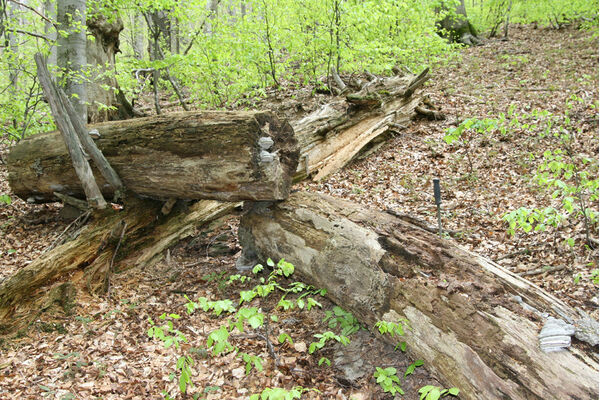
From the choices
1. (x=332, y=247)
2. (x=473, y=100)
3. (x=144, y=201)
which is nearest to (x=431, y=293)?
(x=332, y=247)

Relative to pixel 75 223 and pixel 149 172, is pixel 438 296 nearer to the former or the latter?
pixel 149 172

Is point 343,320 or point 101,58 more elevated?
point 101,58

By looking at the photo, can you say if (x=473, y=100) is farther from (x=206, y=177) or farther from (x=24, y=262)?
(x=24, y=262)

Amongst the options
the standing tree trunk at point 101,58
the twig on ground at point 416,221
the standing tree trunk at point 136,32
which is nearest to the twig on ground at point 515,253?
the twig on ground at point 416,221

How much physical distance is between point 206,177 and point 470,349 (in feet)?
12.0

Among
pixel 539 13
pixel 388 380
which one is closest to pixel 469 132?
pixel 388 380

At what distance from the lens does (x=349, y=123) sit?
838 centimetres

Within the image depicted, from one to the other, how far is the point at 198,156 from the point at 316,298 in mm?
2433

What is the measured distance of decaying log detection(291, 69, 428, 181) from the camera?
25.5ft

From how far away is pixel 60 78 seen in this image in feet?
21.1

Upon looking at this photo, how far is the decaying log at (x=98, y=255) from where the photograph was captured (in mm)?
4289

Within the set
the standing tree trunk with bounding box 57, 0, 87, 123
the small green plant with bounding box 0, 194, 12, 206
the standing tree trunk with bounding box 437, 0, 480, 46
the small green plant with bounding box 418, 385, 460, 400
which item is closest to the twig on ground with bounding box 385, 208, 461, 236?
the small green plant with bounding box 418, 385, 460, 400

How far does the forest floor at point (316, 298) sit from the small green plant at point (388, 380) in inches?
4.1

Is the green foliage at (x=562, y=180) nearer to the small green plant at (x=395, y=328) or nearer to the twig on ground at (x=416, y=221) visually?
the twig on ground at (x=416, y=221)
